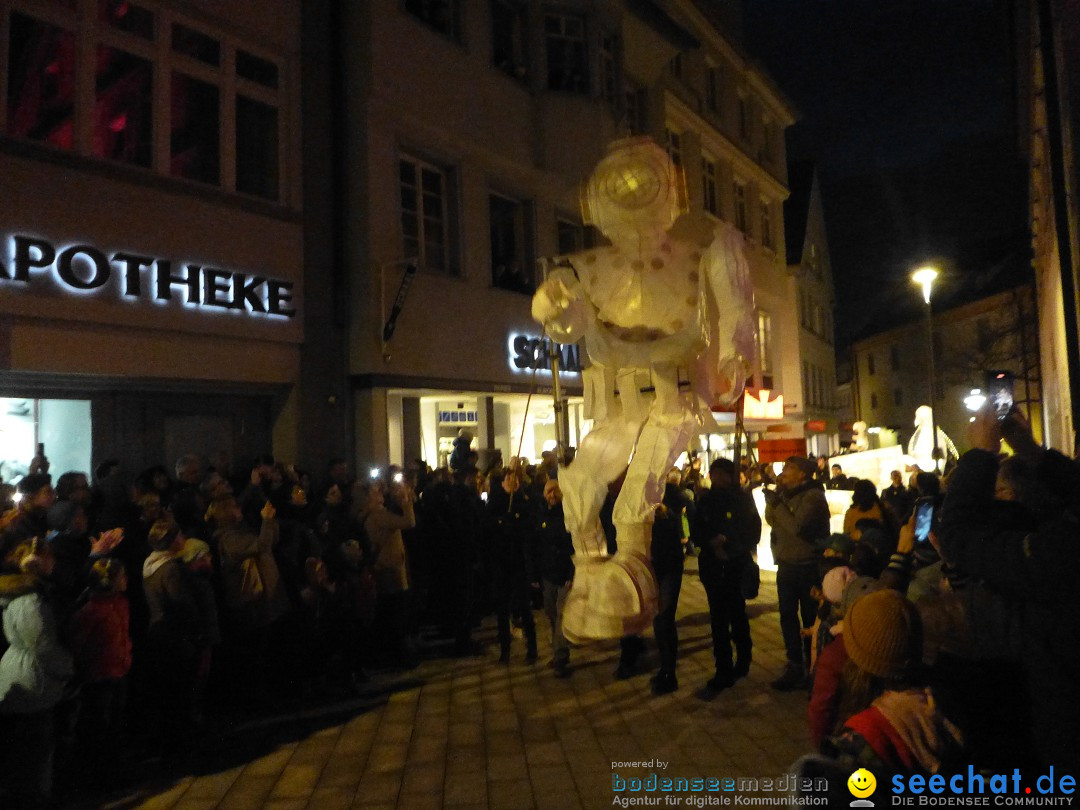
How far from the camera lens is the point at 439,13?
12.1 metres

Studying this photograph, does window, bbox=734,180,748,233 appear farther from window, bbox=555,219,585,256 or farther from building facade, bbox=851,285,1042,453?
window, bbox=555,219,585,256

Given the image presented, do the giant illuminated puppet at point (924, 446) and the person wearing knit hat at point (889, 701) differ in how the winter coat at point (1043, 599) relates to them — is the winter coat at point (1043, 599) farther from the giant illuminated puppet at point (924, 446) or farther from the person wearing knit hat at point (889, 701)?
the giant illuminated puppet at point (924, 446)

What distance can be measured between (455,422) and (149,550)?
773 cm

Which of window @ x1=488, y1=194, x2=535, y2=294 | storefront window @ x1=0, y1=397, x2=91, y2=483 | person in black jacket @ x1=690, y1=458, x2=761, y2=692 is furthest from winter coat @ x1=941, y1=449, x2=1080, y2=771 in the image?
window @ x1=488, y1=194, x2=535, y2=294

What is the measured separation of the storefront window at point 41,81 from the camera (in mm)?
7820

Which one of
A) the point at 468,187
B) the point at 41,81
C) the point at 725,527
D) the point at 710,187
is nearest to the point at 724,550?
the point at 725,527

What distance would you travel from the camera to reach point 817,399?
3102 cm

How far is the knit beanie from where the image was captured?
2.11 metres

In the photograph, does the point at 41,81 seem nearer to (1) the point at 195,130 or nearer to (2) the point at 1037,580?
(1) the point at 195,130

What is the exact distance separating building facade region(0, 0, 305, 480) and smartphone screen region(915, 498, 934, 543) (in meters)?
7.49

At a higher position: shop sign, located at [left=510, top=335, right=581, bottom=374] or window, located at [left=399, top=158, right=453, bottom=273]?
window, located at [left=399, top=158, right=453, bottom=273]

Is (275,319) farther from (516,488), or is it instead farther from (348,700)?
(348,700)

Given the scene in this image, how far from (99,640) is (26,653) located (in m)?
0.50

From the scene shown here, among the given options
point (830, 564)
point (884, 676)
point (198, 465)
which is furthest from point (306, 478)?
point (884, 676)
